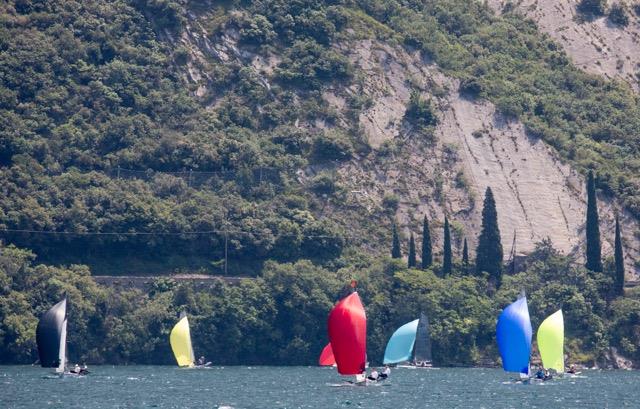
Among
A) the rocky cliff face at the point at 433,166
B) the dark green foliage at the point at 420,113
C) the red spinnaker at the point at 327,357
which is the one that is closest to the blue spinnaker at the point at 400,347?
the red spinnaker at the point at 327,357

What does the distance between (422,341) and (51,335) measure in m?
31.8

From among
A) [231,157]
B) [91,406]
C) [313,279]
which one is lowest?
[91,406]

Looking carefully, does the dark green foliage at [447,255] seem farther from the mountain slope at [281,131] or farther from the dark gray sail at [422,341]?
the dark gray sail at [422,341]

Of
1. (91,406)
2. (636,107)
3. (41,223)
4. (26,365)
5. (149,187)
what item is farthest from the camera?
(636,107)

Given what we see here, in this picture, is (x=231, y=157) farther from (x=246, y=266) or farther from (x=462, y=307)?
(x=462, y=307)

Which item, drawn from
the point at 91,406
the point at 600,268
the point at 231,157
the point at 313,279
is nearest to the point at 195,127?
the point at 231,157

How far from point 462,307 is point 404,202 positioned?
65.7 ft

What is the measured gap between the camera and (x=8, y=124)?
166375 mm

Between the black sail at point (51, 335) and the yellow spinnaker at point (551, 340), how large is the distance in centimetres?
3243

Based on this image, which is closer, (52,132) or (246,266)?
(246,266)

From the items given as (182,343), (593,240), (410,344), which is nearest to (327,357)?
(410,344)

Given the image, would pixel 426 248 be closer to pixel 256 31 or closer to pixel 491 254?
pixel 491 254

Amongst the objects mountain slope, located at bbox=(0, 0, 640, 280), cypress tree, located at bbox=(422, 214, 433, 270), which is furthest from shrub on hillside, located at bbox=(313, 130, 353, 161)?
cypress tree, located at bbox=(422, 214, 433, 270)

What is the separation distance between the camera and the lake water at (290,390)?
338 ft
